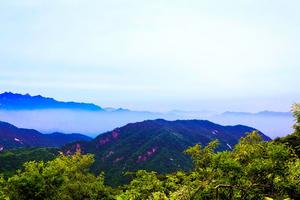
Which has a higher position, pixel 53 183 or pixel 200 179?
pixel 200 179

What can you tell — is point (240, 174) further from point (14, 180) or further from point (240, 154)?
point (14, 180)

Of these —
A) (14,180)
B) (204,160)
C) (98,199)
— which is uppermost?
(204,160)

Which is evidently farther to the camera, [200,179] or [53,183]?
[53,183]

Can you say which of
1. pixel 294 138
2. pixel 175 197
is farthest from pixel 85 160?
pixel 294 138

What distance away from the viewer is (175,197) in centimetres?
1852

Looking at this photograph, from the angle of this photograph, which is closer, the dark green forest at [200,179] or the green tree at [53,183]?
the dark green forest at [200,179]

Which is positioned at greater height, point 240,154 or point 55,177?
point 240,154

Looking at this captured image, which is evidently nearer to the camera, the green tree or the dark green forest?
the dark green forest

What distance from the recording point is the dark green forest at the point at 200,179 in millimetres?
26362

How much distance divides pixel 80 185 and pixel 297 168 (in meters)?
36.4

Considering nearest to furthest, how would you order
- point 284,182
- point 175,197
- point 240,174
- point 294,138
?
point 175,197 → point 284,182 → point 240,174 → point 294,138

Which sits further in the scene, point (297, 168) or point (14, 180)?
point (14, 180)

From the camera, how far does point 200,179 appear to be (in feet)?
119

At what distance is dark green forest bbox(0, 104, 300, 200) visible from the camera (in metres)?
26.4
